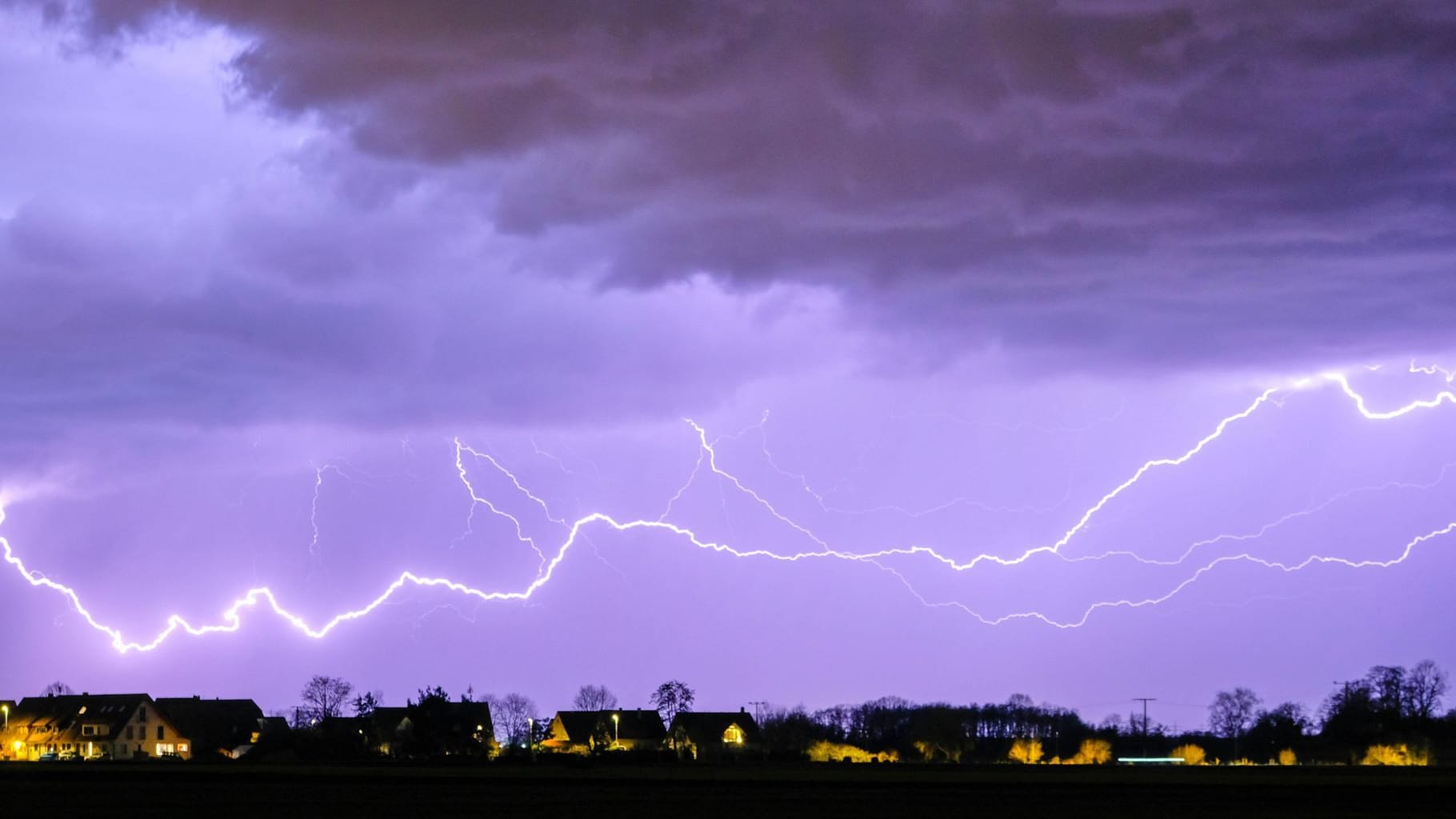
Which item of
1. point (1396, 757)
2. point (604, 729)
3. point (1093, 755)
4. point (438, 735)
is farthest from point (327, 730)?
point (1396, 757)

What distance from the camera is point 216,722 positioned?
465 feet

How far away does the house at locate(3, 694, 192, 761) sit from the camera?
130125 millimetres

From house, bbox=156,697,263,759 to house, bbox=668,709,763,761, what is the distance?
1349 inches

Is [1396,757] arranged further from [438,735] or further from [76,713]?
[76,713]

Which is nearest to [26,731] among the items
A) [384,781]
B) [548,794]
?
[384,781]

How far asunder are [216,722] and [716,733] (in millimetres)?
44267

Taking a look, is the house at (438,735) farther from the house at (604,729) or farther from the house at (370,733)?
the house at (604,729)

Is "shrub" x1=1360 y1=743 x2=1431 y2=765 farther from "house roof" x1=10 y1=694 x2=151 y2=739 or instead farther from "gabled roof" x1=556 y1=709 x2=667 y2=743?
"house roof" x1=10 y1=694 x2=151 y2=739

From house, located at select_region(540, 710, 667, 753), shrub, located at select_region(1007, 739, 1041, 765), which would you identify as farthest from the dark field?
house, located at select_region(540, 710, 667, 753)

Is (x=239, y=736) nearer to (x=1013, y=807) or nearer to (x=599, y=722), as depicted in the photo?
(x=599, y=722)

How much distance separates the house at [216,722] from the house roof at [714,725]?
114 ft

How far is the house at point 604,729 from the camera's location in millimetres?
131625

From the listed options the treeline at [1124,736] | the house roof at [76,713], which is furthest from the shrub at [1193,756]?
the house roof at [76,713]

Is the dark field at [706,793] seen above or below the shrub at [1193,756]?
above
